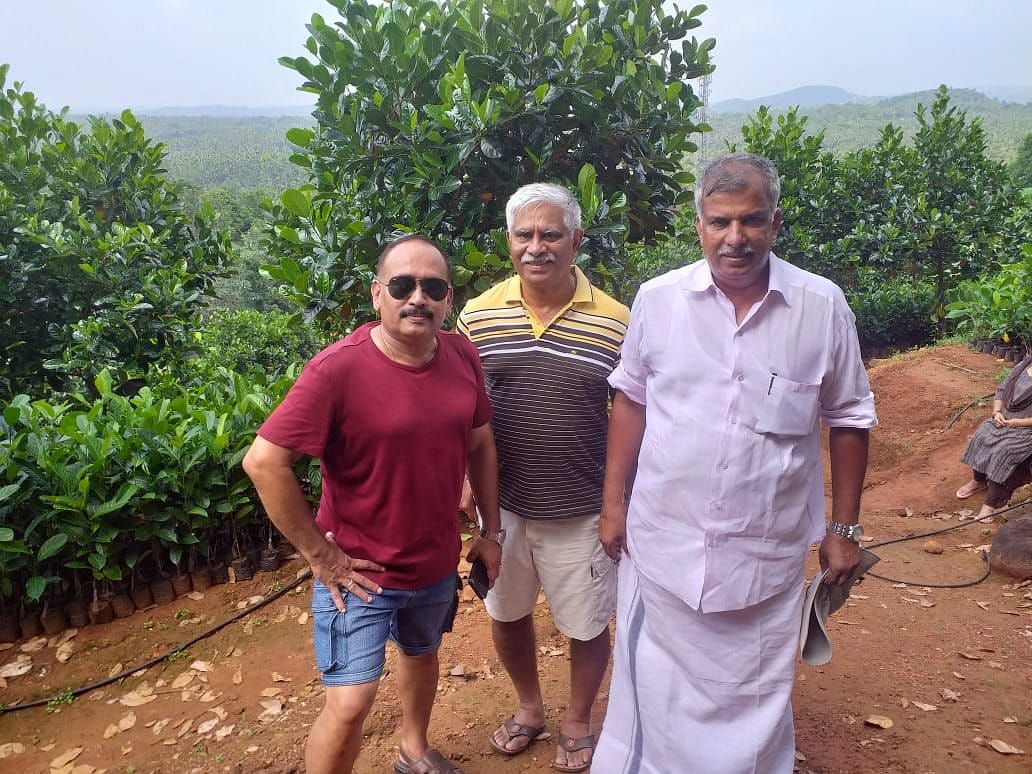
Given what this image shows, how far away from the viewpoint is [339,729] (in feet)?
6.28

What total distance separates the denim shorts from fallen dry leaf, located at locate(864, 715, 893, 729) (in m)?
1.84

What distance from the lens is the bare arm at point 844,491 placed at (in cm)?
191

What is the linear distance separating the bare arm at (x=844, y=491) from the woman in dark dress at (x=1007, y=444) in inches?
138

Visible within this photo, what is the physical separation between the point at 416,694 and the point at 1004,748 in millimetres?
2109

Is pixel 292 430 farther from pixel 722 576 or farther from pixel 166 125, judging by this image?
pixel 166 125

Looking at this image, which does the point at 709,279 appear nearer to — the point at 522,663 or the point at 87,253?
the point at 522,663

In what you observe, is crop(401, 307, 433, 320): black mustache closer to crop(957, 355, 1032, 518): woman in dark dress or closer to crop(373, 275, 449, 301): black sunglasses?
crop(373, 275, 449, 301): black sunglasses

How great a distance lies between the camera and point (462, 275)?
11.7ft

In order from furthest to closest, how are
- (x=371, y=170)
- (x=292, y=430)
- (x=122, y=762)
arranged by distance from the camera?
1. (x=371, y=170)
2. (x=122, y=762)
3. (x=292, y=430)

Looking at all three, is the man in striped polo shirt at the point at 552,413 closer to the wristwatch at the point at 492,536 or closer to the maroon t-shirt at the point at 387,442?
the wristwatch at the point at 492,536

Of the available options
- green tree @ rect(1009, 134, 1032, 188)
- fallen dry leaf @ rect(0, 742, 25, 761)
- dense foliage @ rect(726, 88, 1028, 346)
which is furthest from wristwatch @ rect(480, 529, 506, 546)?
green tree @ rect(1009, 134, 1032, 188)

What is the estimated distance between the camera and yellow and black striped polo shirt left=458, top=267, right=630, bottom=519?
2221mm

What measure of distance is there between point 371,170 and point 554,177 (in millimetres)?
952

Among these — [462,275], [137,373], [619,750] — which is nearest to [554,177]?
[462,275]
